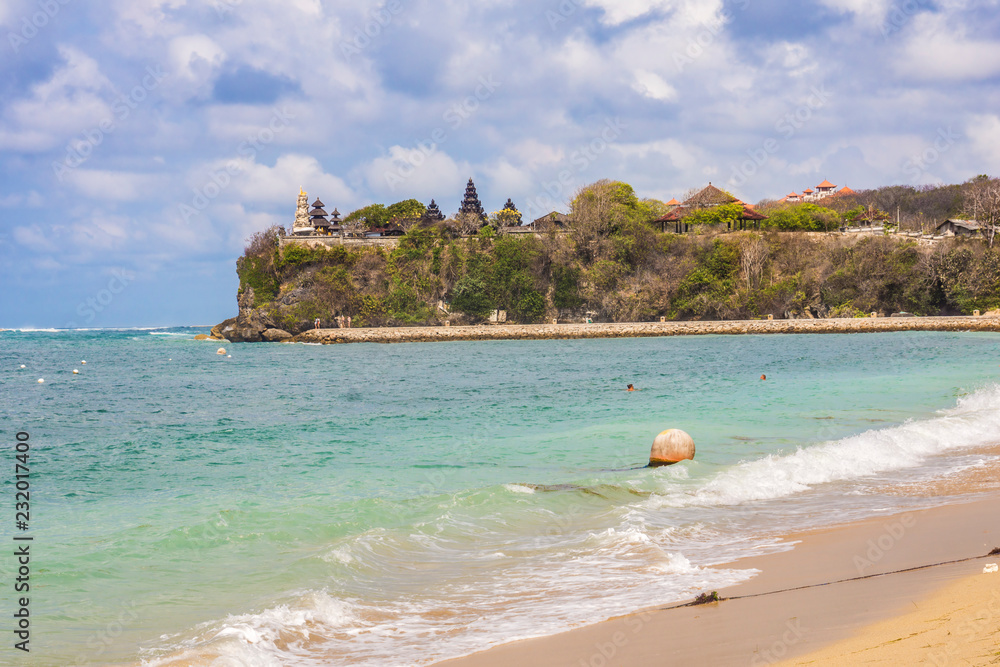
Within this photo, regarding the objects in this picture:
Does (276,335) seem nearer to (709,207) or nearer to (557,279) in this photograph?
(557,279)

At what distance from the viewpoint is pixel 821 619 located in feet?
16.0

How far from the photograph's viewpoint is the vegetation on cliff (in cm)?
6744

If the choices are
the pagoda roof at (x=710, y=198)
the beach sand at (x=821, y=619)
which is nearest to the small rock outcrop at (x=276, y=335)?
the pagoda roof at (x=710, y=198)

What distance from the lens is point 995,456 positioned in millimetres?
11797

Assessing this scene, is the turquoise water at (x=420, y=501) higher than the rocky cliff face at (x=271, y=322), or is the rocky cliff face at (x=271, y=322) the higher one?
the rocky cliff face at (x=271, y=322)

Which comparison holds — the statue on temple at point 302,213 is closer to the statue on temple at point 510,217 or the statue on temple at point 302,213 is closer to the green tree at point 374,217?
the green tree at point 374,217

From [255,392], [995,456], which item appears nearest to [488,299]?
[255,392]

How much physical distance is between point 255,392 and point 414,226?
4995cm

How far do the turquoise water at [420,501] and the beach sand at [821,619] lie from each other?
412 mm

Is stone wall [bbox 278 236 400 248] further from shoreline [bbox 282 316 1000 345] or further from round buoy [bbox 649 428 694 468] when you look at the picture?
round buoy [bbox 649 428 694 468]

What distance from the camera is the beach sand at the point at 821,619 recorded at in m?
4.23

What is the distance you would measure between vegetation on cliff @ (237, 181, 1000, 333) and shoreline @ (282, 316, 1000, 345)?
14.2 feet

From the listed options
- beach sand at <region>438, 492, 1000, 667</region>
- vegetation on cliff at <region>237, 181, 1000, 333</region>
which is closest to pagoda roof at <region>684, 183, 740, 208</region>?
vegetation on cliff at <region>237, 181, 1000, 333</region>

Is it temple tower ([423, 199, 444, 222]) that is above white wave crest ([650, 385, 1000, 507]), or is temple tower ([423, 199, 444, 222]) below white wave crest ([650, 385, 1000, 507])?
above
